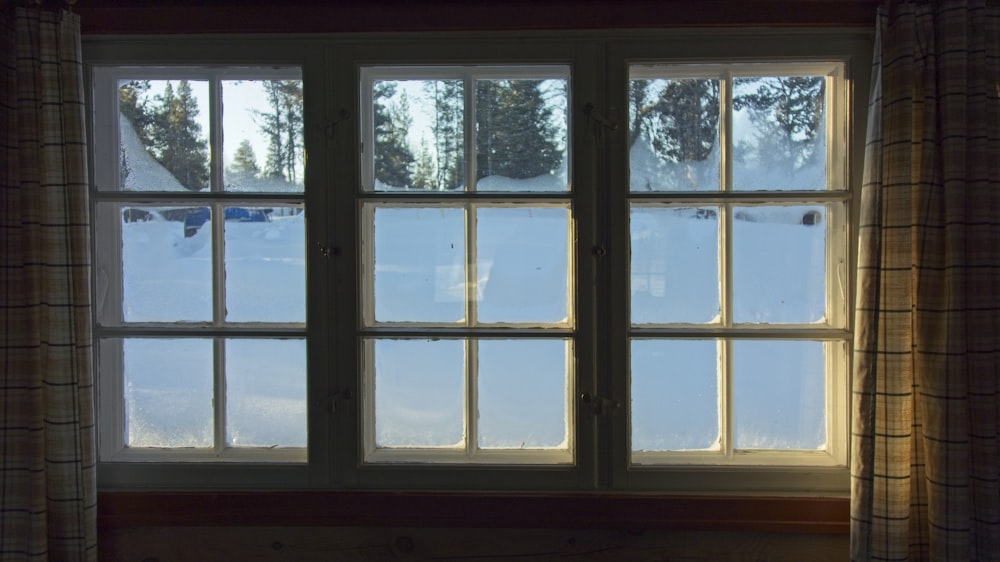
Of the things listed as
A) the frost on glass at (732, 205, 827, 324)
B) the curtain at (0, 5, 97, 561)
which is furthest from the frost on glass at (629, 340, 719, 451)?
the curtain at (0, 5, 97, 561)

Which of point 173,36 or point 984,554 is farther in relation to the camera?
point 173,36

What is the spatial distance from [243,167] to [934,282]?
177 centimetres

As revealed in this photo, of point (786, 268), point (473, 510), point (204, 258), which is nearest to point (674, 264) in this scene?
point (786, 268)

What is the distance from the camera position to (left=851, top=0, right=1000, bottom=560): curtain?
4.73 feet

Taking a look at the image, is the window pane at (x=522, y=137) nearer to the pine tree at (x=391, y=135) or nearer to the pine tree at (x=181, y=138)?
the pine tree at (x=391, y=135)

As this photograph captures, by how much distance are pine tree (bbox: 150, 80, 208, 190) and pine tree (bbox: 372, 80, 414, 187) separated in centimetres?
48

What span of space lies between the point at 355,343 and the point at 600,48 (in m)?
1.01

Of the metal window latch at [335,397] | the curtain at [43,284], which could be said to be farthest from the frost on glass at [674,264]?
the curtain at [43,284]

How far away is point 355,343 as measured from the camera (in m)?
1.66

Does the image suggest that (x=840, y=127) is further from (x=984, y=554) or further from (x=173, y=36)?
(x=173, y=36)

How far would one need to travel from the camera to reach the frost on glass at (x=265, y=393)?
1.71 meters

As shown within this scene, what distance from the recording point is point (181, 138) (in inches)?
67.7

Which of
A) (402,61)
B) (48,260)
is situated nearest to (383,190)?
(402,61)

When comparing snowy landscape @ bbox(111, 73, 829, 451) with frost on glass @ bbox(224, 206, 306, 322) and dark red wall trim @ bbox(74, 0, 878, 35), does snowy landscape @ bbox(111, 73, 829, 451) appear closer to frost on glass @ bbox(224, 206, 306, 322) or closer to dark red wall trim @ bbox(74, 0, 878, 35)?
frost on glass @ bbox(224, 206, 306, 322)
